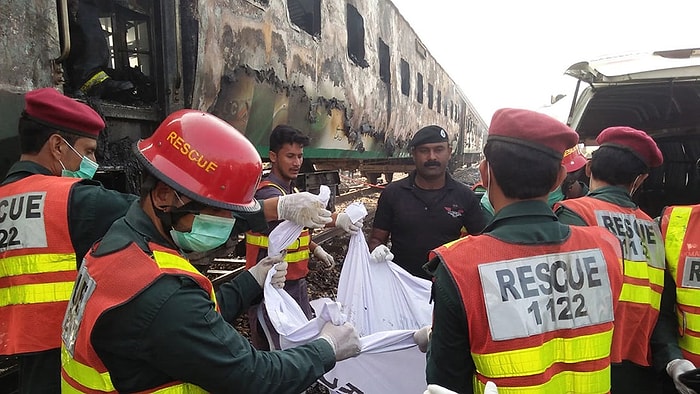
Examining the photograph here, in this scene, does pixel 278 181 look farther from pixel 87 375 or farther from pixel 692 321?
pixel 692 321

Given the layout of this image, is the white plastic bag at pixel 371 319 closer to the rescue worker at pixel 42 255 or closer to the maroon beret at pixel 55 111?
the rescue worker at pixel 42 255

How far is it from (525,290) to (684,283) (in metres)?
0.99

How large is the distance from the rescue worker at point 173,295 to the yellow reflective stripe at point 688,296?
1451 mm

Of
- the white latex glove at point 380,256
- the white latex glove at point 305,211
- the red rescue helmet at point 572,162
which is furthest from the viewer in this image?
the red rescue helmet at point 572,162

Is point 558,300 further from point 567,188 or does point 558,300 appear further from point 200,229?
point 567,188

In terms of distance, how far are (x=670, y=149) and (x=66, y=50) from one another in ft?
18.8

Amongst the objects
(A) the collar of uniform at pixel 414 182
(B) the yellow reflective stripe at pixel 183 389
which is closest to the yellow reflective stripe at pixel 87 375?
(B) the yellow reflective stripe at pixel 183 389

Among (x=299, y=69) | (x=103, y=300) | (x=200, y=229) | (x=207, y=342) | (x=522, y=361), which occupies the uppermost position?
(x=299, y=69)

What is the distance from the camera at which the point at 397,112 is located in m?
9.98

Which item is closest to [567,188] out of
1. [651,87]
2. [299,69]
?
[651,87]

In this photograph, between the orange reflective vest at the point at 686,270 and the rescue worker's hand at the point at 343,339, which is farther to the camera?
the orange reflective vest at the point at 686,270

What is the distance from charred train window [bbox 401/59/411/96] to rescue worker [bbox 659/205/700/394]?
352 inches

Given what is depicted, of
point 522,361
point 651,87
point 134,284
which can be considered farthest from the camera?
point 651,87

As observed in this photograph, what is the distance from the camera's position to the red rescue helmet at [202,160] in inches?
54.2
